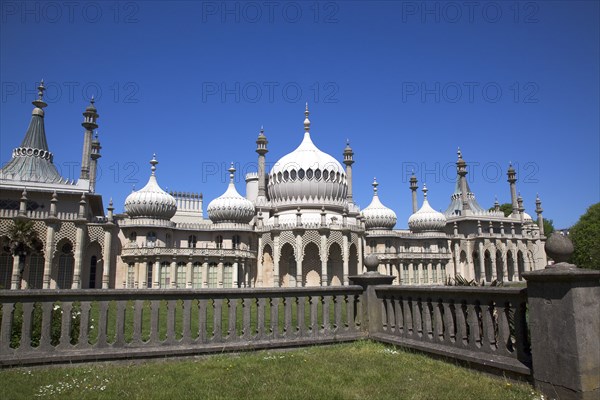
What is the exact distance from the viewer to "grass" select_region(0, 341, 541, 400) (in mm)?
6047

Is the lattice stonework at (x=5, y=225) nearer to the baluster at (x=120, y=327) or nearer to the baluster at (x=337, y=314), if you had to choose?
the baluster at (x=120, y=327)

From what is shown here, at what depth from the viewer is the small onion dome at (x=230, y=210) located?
1511 inches

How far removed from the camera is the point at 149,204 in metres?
35.7

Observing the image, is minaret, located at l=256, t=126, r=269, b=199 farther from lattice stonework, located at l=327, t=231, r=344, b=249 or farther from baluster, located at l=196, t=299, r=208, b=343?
baluster, located at l=196, t=299, r=208, b=343

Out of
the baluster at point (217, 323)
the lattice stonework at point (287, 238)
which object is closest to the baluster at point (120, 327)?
the baluster at point (217, 323)

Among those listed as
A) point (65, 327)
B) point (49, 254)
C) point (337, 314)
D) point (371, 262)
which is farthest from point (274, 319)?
point (49, 254)

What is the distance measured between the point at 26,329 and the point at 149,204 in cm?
2881

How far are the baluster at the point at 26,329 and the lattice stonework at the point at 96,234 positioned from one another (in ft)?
92.4

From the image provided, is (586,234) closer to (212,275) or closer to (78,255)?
(212,275)

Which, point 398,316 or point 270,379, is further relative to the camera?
point 398,316

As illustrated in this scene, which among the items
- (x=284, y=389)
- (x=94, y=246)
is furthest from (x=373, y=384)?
(x=94, y=246)

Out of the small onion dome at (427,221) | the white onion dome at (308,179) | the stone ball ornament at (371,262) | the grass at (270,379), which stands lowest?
the grass at (270,379)

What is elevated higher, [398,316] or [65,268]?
[65,268]

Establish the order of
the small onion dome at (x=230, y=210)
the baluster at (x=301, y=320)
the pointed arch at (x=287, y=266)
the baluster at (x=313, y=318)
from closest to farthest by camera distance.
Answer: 1. the baluster at (x=301, y=320)
2. the baluster at (x=313, y=318)
3. the pointed arch at (x=287, y=266)
4. the small onion dome at (x=230, y=210)
